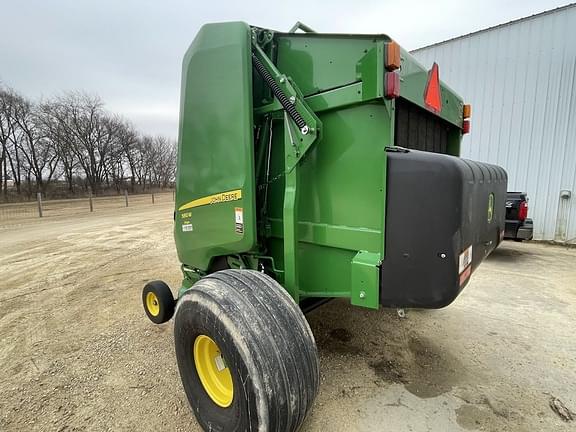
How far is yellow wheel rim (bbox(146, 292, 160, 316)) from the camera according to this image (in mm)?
2972

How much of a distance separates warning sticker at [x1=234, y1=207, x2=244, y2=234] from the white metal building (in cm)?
810

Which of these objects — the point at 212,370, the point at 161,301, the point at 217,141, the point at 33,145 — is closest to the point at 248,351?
the point at 212,370

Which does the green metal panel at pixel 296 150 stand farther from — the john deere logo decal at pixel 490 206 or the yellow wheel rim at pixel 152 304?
the yellow wheel rim at pixel 152 304

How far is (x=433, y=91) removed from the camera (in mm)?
2250

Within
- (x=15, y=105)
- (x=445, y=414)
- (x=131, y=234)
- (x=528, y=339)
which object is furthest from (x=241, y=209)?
(x=15, y=105)

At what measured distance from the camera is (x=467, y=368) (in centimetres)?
253

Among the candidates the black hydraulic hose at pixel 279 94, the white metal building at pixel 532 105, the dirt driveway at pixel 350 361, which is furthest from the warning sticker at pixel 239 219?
the white metal building at pixel 532 105

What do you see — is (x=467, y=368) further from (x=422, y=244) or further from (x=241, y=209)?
(x=241, y=209)

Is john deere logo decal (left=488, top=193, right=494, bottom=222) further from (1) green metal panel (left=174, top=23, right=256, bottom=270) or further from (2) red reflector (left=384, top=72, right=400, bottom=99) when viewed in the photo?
(1) green metal panel (left=174, top=23, right=256, bottom=270)

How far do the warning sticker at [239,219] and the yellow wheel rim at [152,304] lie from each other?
135 centimetres

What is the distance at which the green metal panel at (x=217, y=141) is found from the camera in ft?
6.66

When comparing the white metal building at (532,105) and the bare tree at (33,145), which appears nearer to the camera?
the white metal building at (532,105)

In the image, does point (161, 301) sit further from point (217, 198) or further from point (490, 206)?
point (490, 206)

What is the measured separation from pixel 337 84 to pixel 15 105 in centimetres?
3411
